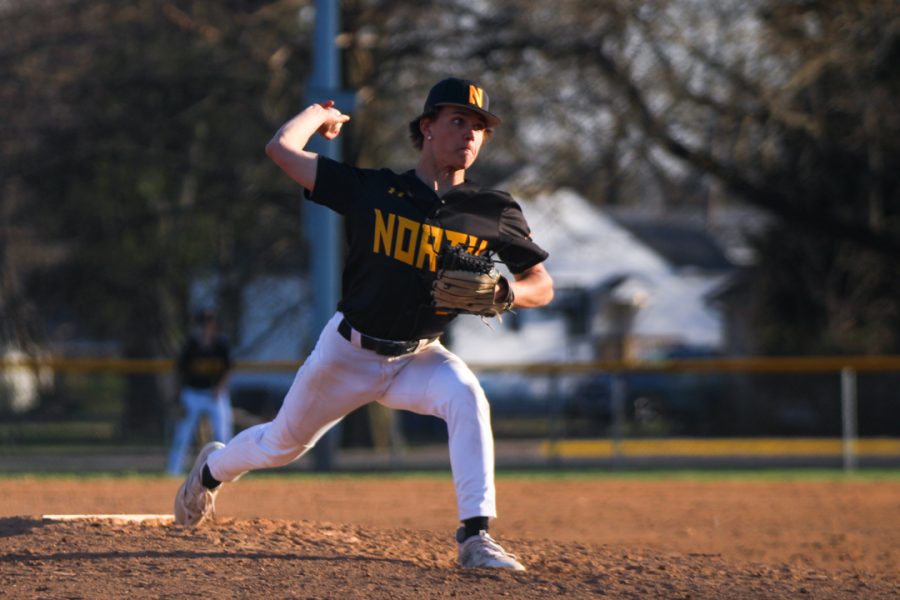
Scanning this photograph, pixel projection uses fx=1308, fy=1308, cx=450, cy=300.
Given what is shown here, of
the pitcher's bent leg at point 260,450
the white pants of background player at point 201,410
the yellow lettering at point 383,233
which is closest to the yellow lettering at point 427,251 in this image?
the yellow lettering at point 383,233

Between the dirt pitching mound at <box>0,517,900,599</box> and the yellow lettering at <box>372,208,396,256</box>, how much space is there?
1.29 meters

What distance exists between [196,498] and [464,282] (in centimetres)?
198

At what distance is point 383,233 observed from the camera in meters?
5.25

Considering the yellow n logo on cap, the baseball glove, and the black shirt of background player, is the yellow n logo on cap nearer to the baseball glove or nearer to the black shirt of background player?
the baseball glove

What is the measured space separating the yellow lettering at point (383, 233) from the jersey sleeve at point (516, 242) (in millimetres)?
481

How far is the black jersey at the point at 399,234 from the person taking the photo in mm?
5254

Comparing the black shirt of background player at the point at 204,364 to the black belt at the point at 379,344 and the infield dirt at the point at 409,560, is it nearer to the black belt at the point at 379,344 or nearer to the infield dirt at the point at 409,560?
the infield dirt at the point at 409,560

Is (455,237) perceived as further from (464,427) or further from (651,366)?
(651,366)

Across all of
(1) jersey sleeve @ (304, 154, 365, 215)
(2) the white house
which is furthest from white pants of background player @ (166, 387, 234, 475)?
(2) the white house

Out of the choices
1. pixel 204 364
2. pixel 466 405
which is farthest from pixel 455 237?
pixel 204 364

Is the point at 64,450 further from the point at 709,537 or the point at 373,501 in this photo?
the point at 709,537

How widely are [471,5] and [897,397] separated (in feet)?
25.1

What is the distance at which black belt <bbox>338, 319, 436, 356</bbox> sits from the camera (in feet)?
17.5

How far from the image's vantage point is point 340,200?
5.32m
